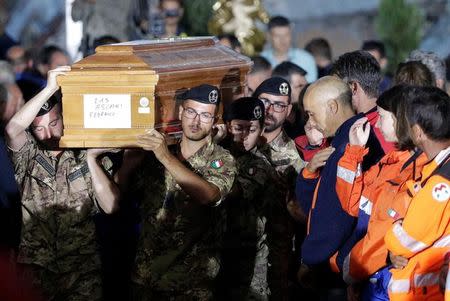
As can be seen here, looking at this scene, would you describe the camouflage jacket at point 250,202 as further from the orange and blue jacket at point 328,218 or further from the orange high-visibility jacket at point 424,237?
the orange high-visibility jacket at point 424,237

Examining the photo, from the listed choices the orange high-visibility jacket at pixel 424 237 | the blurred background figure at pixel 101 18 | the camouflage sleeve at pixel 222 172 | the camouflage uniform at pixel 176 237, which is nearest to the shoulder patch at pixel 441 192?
the orange high-visibility jacket at pixel 424 237

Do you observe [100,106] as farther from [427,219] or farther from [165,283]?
[427,219]

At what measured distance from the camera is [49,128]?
24.8ft

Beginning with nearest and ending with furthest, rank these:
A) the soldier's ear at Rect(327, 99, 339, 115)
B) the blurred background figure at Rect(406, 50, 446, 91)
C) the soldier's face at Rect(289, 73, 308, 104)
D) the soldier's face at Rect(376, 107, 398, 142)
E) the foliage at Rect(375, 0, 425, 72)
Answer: the soldier's face at Rect(376, 107, 398, 142), the soldier's ear at Rect(327, 99, 339, 115), the blurred background figure at Rect(406, 50, 446, 91), the soldier's face at Rect(289, 73, 308, 104), the foliage at Rect(375, 0, 425, 72)

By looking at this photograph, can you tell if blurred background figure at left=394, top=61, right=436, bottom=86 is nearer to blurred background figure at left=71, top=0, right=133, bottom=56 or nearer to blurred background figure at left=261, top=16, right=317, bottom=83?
blurred background figure at left=261, top=16, right=317, bottom=83

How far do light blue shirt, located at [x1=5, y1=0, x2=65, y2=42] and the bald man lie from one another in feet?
28.9

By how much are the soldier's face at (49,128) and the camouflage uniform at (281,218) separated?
4.47 feet

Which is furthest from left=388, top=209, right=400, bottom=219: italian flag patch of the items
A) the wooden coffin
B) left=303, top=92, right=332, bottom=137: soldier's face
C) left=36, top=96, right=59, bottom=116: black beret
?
left=36, top=96, right=59, bottom=116: black beret

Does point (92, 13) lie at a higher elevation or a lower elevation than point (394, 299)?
lower

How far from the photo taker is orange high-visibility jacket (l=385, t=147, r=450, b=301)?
5.91 m

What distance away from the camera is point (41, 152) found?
7.48 meters

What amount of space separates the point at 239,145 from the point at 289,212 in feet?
1.74

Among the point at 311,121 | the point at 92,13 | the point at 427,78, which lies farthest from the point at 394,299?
the point at 92,13

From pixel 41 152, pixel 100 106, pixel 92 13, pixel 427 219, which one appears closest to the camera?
pixel 427 219
